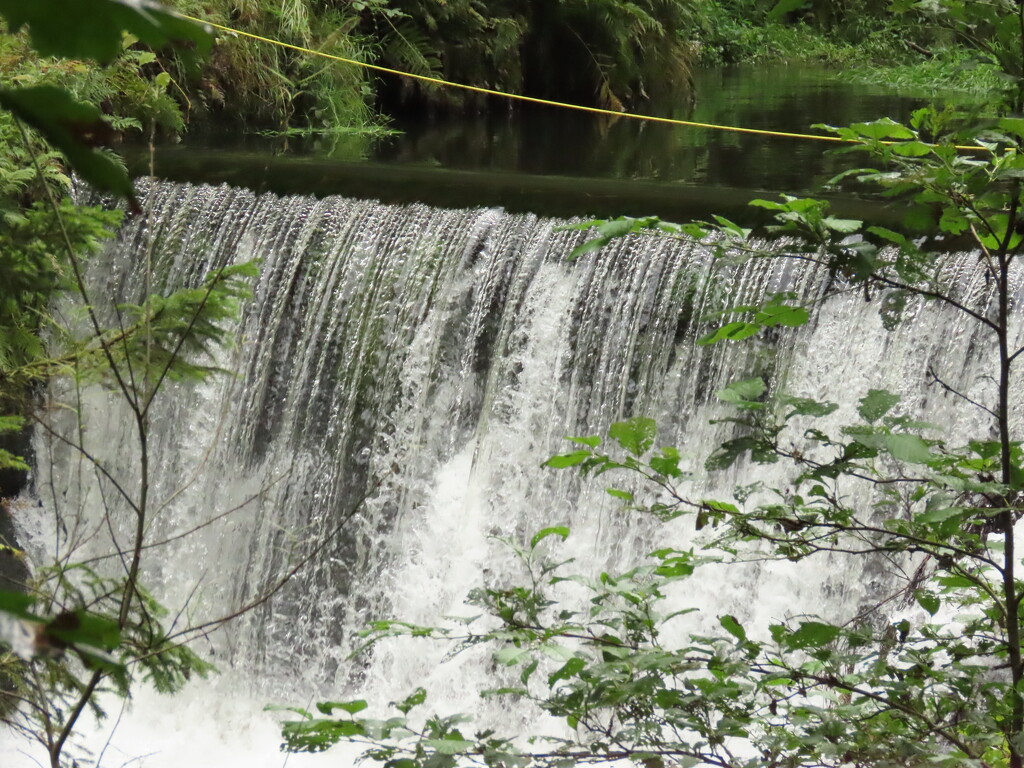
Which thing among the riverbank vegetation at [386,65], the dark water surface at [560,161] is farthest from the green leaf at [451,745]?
the riverbank vegetation at [386,65]

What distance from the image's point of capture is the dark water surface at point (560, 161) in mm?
6258

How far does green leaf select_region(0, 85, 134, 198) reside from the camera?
500 mm

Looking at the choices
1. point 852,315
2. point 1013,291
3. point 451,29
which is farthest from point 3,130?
point 451,29

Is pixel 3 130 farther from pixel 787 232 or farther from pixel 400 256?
pixel 787 232

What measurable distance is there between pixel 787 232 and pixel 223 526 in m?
4.61

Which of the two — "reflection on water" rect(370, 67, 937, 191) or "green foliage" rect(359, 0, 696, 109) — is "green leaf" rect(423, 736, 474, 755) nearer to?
"reflection on water" rect(370, 67, 937, 191)

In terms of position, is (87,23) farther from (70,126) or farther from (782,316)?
(782,316)

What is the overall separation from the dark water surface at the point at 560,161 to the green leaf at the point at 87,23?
17.5 feet

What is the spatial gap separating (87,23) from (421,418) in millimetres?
5011

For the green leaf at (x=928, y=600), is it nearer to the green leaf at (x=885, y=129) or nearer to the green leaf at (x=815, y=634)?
the green leaf at (x=815, y=634)

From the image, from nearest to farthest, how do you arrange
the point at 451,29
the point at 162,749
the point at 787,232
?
the point at 787,232, the point at 162,749, the point at 451,29

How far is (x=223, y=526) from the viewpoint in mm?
5691

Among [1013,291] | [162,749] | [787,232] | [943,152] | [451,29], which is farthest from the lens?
[451,29]

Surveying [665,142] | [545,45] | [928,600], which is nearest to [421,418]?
[928,600]
